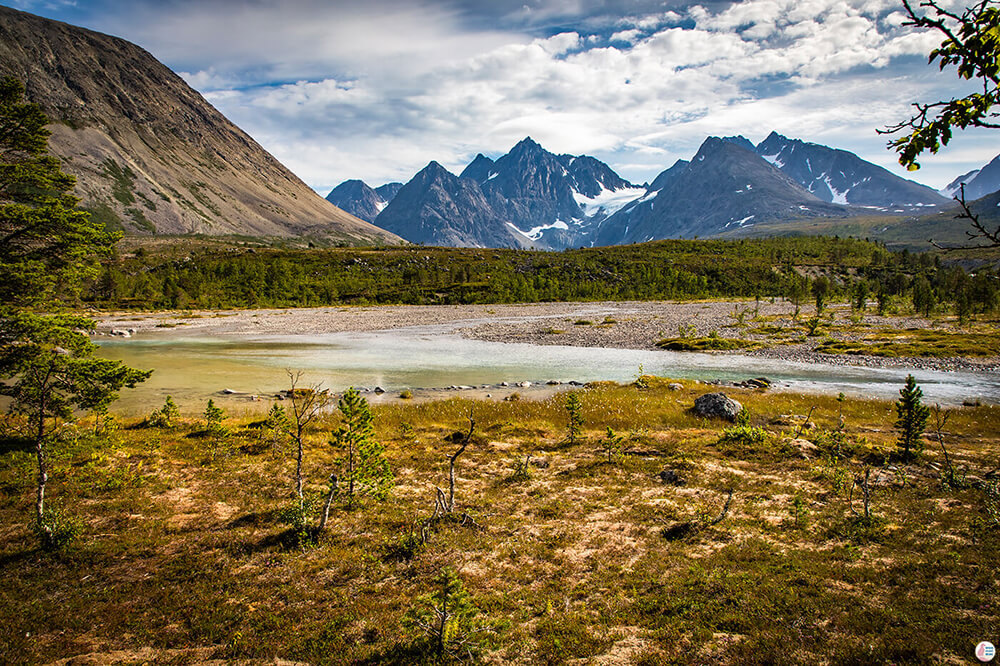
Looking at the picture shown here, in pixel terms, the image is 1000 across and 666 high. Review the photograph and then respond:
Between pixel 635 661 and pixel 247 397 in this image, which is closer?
pixel 635 661

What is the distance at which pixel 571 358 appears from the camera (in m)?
51.8

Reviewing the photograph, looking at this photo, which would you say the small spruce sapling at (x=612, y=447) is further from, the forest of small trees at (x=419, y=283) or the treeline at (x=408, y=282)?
the treeline at (x=408, y=282)

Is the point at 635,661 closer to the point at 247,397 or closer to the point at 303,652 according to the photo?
the point at 303,652

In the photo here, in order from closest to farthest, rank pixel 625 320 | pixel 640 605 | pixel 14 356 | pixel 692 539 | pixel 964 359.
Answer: pixel 640 605, pixel 692 539, pixel 14 356, pixel 964 359, pixel 625 320

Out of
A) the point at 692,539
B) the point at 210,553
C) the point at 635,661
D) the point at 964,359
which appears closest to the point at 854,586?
the point at 692,539

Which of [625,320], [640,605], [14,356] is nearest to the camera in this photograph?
[640,605]

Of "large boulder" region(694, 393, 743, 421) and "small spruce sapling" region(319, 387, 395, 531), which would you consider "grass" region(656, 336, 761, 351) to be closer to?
"large boulder" region(694, 393, 743, 421)

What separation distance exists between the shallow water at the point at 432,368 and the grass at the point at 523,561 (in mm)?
17623

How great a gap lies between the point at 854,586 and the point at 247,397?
33.3 meters

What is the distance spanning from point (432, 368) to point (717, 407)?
2654 centimetres

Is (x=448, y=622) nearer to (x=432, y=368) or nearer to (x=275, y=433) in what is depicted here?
(x=275, y=433)

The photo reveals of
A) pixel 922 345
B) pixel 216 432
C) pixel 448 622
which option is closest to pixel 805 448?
pixel 448 622

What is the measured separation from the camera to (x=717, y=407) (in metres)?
26.7

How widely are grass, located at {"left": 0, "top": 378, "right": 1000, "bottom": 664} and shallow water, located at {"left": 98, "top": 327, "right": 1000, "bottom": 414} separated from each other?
1762cm
